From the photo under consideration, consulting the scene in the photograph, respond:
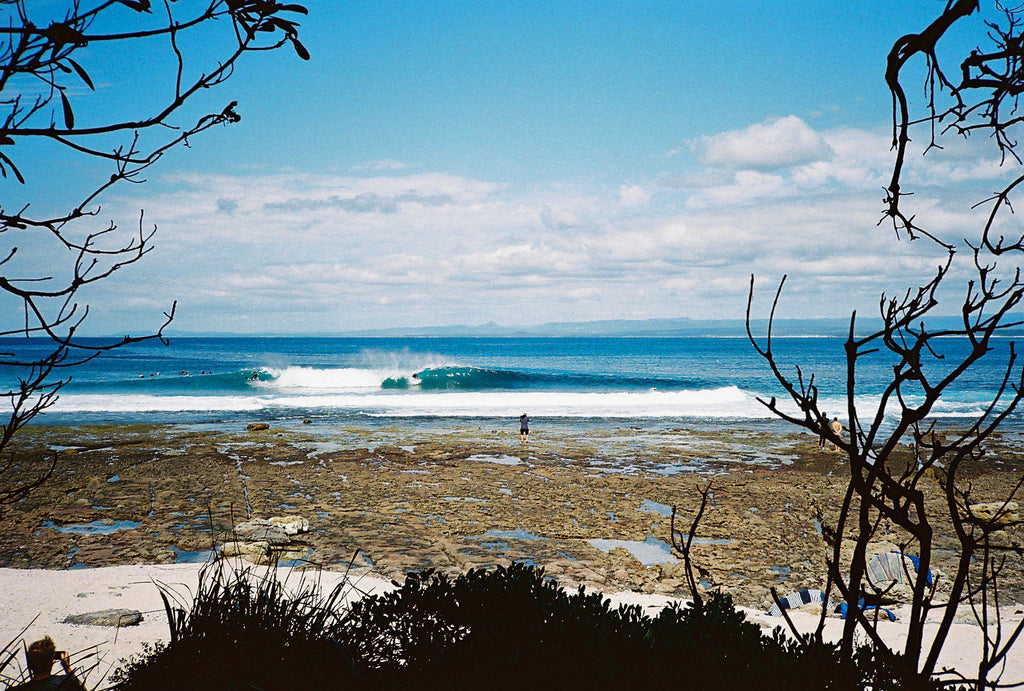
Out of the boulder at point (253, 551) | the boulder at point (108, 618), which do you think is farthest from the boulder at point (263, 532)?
the boulder at point (108, 618)

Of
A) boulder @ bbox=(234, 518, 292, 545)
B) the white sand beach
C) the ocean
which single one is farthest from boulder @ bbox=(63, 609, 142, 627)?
the ocean

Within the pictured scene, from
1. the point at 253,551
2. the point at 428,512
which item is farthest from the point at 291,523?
the point at 428,512

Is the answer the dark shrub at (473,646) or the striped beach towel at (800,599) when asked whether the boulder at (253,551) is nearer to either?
the dark shrub at (473,646)

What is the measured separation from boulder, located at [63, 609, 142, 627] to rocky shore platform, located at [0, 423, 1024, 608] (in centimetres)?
115

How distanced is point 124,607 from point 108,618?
311 millimetres

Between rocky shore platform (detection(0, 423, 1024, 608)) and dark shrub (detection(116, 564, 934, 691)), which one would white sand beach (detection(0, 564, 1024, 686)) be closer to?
rocky shore platform (detection(0, 423, 1024, 608))

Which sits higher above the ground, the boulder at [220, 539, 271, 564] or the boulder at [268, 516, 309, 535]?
the boulder at [220, 539, 271, 564]

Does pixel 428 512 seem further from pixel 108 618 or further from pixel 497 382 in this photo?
pixel 497 382

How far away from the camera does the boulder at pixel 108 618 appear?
584 centimetres

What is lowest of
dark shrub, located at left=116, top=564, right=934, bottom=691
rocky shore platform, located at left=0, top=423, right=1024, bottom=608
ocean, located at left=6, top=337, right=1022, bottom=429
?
rocky shore platform, located at left=0, top=423, right=1024, bottom=608

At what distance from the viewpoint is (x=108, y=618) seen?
234 inches

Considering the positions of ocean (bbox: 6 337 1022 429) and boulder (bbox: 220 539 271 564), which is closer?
boulder (bbox: 220 539 271 564)

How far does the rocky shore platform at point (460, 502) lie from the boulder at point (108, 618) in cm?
115

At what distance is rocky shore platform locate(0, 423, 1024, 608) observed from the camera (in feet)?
27.5
